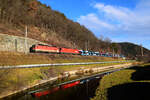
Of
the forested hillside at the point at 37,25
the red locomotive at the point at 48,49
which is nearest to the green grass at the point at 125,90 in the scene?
the red locomotive at the point at 48,49

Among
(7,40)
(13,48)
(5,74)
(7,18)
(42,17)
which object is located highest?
(42,17)

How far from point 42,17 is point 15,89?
75357mm

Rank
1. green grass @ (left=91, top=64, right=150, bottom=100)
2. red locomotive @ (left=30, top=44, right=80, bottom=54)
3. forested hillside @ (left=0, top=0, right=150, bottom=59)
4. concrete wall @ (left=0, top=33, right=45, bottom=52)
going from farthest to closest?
forested hillside @ (left=0, top=0, right=150, bottom=59) → red locomotive @ (left=30, top=44, right=80, bottom=54) → concrete wall @ (left=0, top=33, right=45, bottom=52) → green grass @ (left=91, top=64, right=150, bottom=100)

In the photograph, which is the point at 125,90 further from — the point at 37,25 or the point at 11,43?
the point at 37,25

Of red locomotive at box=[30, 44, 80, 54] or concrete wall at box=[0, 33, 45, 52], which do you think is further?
red locomotive at box=[30, 44, 80, 54]

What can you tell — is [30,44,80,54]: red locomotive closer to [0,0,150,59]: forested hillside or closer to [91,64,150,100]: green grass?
[0,0,150,59]: forested hillside

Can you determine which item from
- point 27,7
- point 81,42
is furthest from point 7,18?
point 81,42

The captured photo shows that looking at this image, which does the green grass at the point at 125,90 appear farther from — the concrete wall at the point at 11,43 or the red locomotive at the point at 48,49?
the red locomotive at the point at 48,49

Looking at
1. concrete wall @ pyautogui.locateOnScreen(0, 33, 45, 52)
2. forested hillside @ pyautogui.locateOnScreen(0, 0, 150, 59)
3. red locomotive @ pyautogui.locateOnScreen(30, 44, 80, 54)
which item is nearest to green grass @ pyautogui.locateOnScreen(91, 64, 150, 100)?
concrete wall @ pyautogui.locateOnScreen(0, 33, 45, 52)

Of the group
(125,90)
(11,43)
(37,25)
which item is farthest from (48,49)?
(37,25)

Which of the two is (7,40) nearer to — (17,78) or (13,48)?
(13,48)

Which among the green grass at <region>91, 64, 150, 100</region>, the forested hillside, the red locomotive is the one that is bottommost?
the green grass at <region>91, 64, 150, 100</region>

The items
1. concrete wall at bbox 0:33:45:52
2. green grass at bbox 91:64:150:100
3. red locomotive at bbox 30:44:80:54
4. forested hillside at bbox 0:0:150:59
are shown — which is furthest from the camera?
forested hillside at bbox 0:0:150:59

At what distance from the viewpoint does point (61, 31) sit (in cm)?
9781
